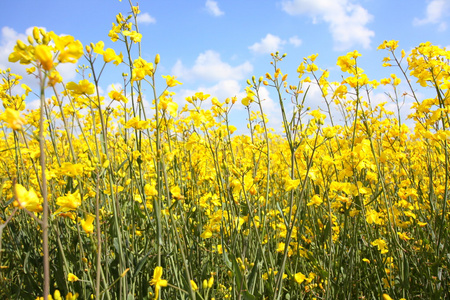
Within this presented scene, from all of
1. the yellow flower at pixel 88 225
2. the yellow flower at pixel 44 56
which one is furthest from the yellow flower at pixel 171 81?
the yellow flower at pixel 44 56

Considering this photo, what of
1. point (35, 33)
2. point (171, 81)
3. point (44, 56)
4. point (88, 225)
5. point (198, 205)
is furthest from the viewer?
point (198, 205)

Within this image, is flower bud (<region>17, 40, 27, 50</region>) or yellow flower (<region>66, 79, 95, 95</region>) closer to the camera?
flower bud (<region>17, 40, 27, 50</region>)

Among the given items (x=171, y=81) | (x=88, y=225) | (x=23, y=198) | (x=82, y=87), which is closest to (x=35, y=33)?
(x=82, y=87)

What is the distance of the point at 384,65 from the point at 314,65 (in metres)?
0.50

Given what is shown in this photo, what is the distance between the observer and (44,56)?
79 cm

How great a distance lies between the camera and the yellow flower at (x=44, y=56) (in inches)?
30.7

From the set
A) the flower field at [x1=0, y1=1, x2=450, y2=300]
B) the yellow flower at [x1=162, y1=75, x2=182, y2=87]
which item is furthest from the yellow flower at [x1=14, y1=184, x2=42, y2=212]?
the yellow flower at [x1=162, y1=75, x2=182, y2=87]

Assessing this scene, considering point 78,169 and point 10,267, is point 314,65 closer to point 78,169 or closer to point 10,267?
point 78,169

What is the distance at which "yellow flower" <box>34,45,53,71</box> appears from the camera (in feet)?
2.56

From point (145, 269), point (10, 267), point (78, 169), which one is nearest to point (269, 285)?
point (145, 269)

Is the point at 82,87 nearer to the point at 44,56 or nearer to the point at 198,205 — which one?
the point at 44,56

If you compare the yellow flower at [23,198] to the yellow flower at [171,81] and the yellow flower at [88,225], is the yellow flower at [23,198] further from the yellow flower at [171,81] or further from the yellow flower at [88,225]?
the yellow flower at [171,81]

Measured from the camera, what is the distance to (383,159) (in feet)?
6.10

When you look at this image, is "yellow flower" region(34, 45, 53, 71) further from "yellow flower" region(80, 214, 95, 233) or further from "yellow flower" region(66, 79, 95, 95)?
"yellow flower" region(80, 214, 95, 233)
